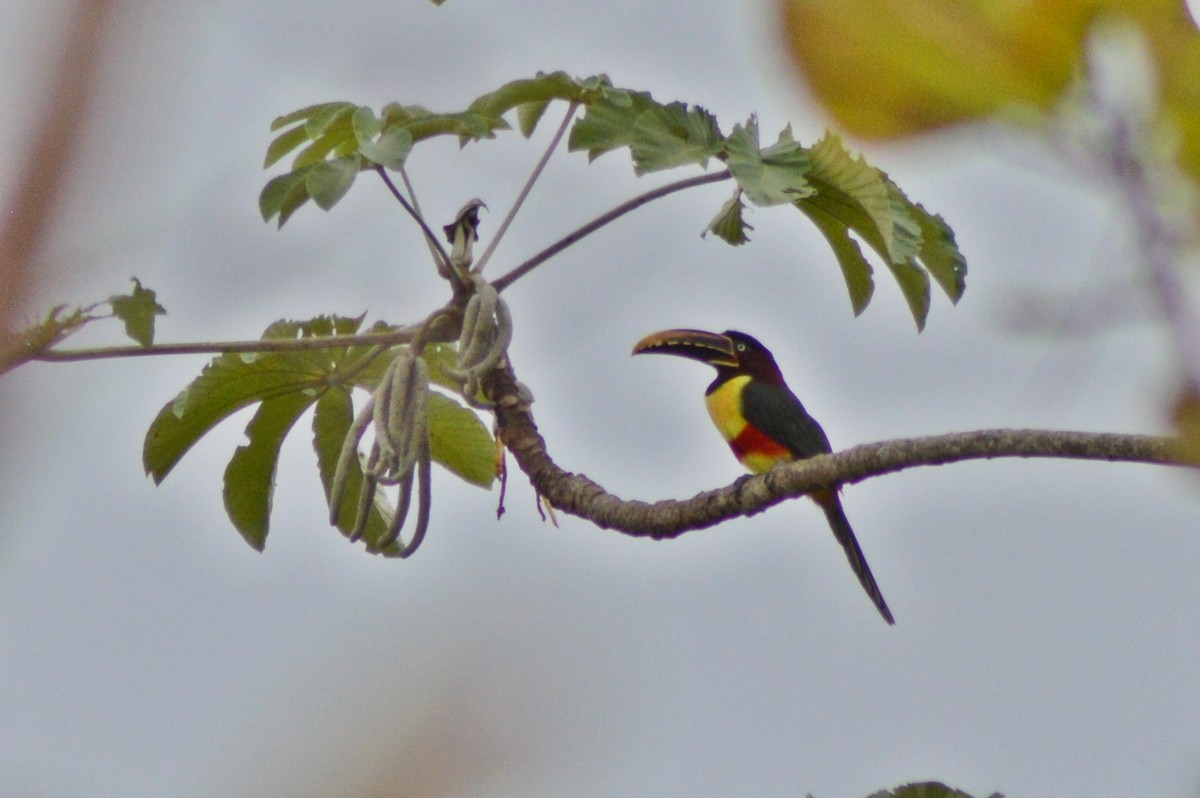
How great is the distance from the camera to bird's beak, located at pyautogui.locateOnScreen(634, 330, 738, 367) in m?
4.96

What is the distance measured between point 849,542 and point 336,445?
6.05ft

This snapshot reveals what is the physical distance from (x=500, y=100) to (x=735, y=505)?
3.50 ft

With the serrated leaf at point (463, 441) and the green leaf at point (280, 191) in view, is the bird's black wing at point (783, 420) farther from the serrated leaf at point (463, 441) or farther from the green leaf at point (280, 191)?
the green leaf at point (280, 191)

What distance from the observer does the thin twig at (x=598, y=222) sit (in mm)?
3111

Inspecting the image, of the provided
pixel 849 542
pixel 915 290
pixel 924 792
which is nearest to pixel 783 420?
pixel 849 542

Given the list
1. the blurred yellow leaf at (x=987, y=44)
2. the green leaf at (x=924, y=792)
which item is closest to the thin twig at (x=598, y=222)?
the green leaf at (x=924, y=792)

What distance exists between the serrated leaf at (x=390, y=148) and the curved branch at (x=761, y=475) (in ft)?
2.18

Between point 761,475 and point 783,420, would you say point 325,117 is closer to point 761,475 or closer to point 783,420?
point 761,475

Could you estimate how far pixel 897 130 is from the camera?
1.59 ft

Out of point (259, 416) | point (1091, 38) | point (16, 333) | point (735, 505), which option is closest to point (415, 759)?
point (16, 333)

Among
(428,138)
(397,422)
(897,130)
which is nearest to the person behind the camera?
(897,130)

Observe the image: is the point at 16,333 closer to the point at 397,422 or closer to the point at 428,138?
the point at 397,422

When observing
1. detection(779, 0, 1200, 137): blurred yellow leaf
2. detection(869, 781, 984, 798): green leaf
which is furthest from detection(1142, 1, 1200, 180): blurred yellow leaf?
detection(869, 781, 984, 798): green leaf

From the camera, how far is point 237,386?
3439mm
